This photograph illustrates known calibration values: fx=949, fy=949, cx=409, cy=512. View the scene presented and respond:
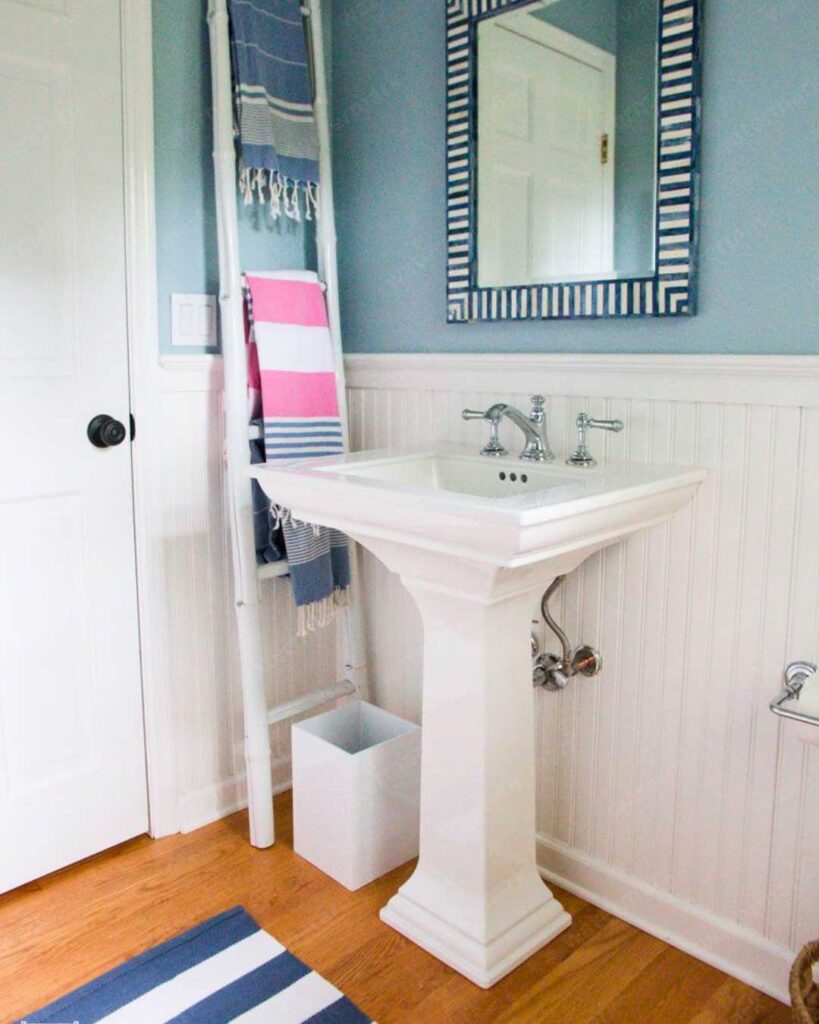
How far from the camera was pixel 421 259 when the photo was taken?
7.04 ft

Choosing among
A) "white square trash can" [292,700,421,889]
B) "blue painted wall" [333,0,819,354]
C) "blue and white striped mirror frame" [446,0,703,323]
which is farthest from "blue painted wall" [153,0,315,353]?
"white square trash can" [292,700,421,889]

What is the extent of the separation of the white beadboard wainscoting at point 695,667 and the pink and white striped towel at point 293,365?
0.99ft

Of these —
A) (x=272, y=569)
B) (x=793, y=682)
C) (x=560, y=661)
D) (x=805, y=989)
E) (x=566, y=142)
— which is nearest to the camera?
(x=805, y=989)

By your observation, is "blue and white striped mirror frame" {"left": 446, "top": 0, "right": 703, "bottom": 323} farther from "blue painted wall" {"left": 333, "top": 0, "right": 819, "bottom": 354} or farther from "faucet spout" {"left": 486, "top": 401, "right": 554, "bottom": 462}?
"faucet spout" {"left": 486, "top": 401, "right": 554, "bottom": 462}

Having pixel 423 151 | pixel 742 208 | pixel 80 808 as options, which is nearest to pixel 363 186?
pixel 423 151

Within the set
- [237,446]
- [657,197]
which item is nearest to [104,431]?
[237,446]

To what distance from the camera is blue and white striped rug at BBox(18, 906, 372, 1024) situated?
5.28 ft

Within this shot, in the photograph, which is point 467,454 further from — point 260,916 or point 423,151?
point 260,916

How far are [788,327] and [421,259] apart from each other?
88 cm

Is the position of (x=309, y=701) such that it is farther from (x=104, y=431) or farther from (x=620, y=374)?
(x=620, y=374)

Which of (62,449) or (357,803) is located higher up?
(62,449)

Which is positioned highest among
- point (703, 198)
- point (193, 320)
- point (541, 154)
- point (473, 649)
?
point (541, 154)

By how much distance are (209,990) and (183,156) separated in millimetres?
1651

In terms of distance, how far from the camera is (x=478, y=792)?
67.6 inches
